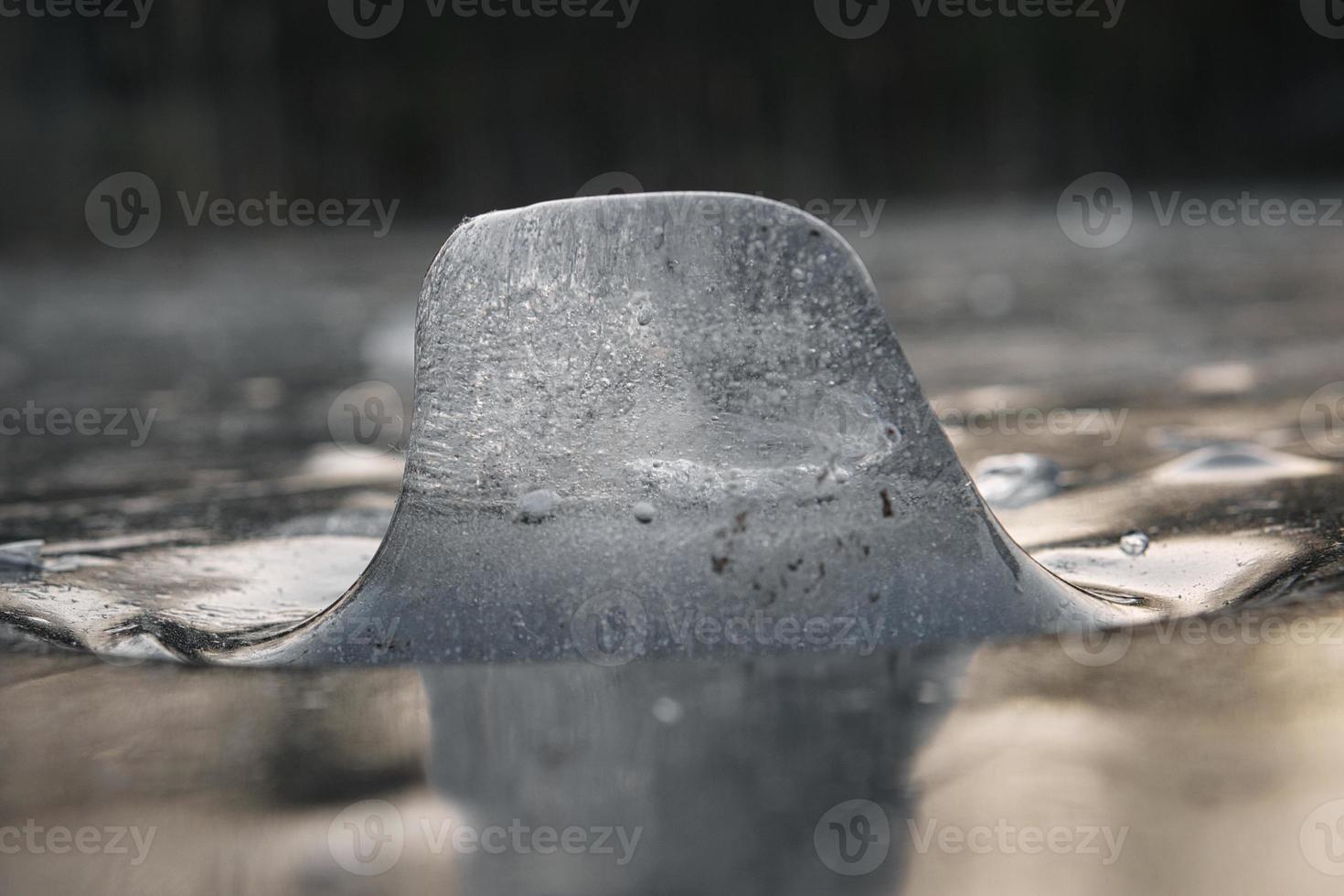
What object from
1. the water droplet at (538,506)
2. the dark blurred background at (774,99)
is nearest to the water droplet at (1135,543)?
the water droplet at (538,506)

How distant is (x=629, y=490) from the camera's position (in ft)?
5.20

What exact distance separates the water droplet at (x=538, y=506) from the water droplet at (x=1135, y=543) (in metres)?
0.82

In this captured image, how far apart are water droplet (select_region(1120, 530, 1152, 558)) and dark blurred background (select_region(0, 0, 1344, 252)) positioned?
1766 cm

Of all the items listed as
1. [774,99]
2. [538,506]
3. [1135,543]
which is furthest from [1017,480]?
[774,99]

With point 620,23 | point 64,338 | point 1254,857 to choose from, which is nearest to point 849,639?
point 1254,857

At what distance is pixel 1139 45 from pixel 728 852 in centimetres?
2130

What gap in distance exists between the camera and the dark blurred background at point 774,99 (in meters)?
19.5

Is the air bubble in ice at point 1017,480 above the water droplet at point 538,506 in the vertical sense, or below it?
above

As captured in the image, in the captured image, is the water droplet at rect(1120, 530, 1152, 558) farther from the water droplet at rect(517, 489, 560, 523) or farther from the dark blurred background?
the dark blurred background

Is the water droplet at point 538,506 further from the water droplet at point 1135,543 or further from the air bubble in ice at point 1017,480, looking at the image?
the air bubble in ice at point 1017,480

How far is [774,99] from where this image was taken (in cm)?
2084

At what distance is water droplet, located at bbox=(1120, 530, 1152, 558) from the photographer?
1949 mm

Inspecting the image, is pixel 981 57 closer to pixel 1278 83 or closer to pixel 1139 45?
pixel 1139 45

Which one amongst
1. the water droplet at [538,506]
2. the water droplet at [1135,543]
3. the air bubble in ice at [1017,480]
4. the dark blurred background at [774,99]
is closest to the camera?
the water droplet at [538,506]
